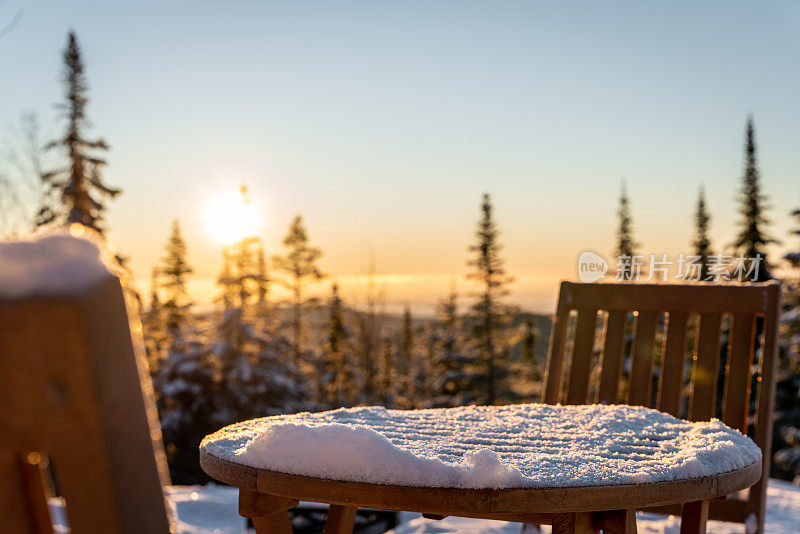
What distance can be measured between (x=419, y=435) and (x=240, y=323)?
12.5 metres

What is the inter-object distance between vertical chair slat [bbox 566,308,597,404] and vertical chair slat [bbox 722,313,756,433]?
0.42 m

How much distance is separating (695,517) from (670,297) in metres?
0.95

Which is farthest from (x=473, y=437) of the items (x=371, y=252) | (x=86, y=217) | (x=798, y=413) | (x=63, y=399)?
(x=798, y=413)

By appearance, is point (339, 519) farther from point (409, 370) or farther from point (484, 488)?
point (409, 370)

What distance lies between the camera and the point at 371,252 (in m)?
18.8

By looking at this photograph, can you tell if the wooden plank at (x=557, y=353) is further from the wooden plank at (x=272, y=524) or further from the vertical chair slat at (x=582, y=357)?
the wooden plank at (x=272, y=524)

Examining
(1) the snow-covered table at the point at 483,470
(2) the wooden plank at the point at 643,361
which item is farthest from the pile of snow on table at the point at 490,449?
(2) the wooden plank at the point at 643,361

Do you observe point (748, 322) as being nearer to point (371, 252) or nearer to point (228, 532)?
point (228, 532)

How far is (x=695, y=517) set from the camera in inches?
51.4

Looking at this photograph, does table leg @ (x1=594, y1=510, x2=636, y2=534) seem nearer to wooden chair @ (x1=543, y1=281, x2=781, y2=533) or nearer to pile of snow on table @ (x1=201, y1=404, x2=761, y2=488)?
pile of snow on table @ (x1=201, y1=404, x2=761, y2=488)

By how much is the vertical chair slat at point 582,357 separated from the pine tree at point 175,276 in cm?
1419

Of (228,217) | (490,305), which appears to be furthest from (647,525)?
(490,305)

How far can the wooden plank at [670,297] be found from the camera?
202 cm

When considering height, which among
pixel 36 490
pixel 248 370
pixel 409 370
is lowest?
pixel 409 370
